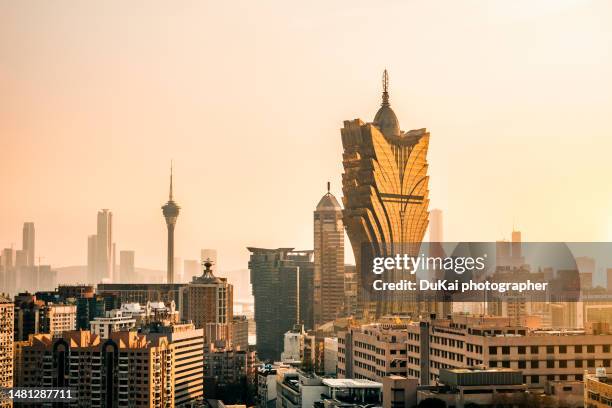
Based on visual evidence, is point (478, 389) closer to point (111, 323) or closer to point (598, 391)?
point (598, 391)

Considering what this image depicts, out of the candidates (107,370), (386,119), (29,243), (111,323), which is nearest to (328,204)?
(386,119)

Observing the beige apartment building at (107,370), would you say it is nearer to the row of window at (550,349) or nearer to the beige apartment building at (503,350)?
the beige apartment building at (503,350)

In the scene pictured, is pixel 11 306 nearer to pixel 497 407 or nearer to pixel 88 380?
pixel 88 380

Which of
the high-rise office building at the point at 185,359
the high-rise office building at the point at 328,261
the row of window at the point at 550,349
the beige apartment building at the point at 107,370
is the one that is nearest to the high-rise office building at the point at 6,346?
the beige apartment building at the point at 107,370

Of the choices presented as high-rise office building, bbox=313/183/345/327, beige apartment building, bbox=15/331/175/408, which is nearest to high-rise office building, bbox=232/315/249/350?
high-rise office building, bbox=313/183/345/327

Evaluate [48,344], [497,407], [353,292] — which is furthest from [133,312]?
[497,407]

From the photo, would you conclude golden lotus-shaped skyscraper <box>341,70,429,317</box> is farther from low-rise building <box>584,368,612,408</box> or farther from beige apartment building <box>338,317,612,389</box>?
low-rise building <box>584,368,612,408</box>

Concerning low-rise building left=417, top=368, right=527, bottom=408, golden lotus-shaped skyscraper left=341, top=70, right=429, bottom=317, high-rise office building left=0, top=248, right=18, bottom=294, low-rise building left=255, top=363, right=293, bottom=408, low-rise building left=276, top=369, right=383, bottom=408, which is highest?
golden lotus-shaped skyscraper left=341, top=70, right=429, bottom=317
